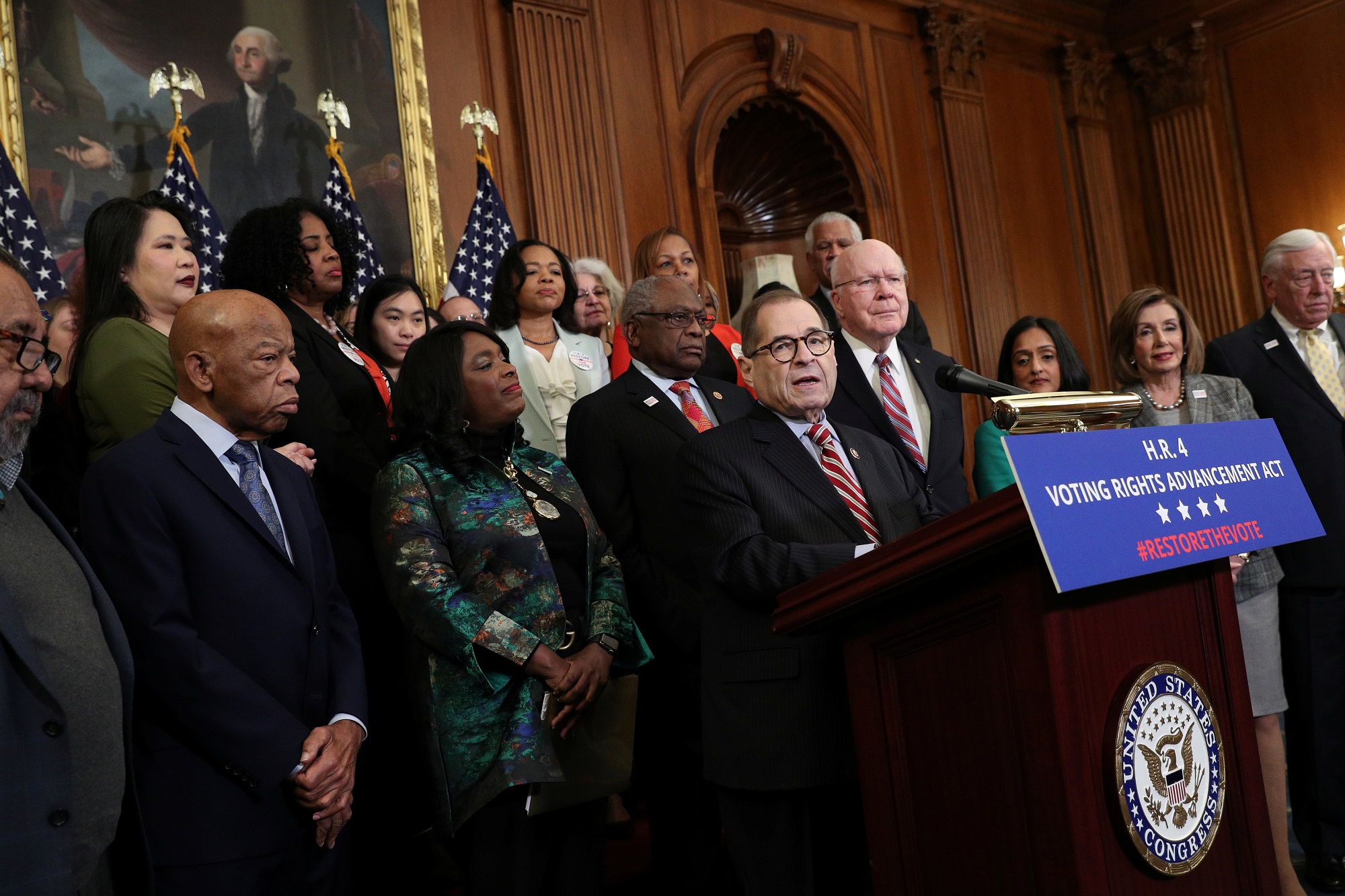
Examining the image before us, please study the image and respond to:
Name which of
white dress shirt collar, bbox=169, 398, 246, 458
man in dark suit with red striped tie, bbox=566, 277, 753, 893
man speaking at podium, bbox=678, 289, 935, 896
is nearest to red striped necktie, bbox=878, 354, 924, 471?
man in dark suit with red striped tie, bbox=566, 277, 753, 893

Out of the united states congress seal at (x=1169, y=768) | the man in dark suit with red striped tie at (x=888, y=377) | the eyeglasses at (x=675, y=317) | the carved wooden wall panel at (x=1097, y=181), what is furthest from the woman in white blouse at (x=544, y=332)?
the carved wooden wall panel at (x=1097, y=181)

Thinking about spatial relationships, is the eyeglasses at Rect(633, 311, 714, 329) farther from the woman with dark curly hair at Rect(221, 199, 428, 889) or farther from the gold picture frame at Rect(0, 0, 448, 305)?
the gold picture frame at Rect(0, 0, 448, 305)

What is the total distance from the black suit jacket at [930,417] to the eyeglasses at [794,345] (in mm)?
547

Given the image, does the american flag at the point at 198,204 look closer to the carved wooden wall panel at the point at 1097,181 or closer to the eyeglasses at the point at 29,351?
the eyeglasses at the point at 29,351

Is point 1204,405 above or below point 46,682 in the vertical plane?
above

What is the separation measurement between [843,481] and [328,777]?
1143 mm

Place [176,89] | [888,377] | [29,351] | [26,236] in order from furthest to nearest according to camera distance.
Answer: [176,89], [26,236], [888,377], [29,351]

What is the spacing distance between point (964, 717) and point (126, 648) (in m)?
1.30

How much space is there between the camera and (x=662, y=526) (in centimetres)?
307

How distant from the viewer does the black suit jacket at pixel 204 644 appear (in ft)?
6.36

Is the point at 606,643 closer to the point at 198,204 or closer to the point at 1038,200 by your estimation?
the point at 198,204

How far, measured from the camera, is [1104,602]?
61.5 inches

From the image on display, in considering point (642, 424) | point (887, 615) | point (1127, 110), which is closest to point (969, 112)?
point (1127, 110)

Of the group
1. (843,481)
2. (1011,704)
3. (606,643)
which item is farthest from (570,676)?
(1011,704)
